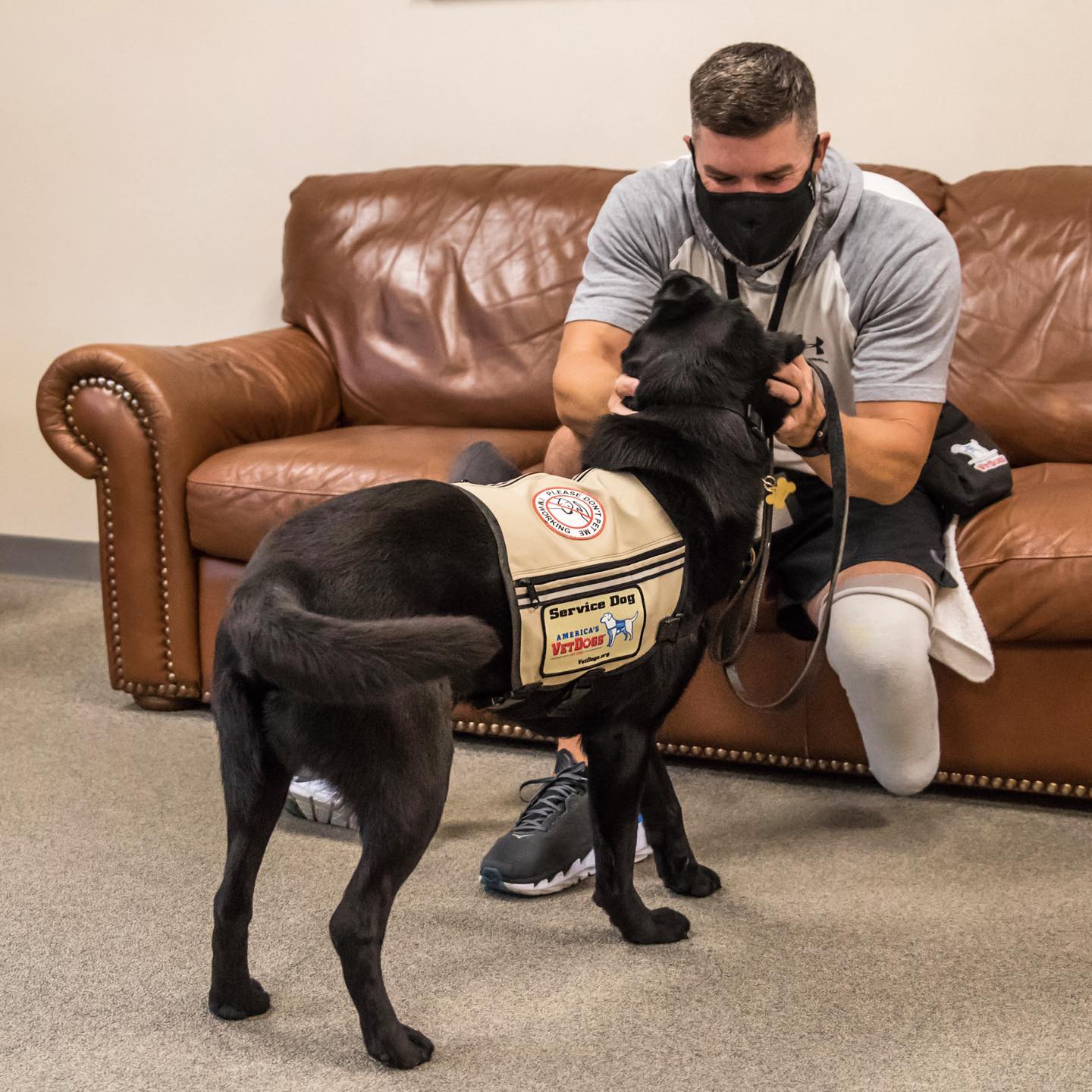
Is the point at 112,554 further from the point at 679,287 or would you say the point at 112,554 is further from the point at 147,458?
the point at 679,287

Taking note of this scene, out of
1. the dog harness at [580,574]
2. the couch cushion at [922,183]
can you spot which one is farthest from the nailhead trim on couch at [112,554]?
the couch cushion at [922,183]

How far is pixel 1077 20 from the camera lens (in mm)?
2613

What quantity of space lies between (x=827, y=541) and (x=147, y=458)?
127cm

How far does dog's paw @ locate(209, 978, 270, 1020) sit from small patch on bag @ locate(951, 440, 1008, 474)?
52.1 inches

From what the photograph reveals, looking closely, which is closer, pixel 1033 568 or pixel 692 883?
pixel 692 883

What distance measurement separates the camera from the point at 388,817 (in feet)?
3.99

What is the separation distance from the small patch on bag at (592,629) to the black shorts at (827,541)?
1.96 ft

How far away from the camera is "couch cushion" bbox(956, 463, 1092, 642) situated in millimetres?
1843

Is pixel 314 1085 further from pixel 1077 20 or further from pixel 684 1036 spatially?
pixel 1077 20

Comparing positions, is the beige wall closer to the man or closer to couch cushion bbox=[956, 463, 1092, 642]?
the man

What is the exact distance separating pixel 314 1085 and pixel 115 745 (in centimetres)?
115

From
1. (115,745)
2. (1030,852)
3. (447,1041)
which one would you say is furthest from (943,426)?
(115,745)

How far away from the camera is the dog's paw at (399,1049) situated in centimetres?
130

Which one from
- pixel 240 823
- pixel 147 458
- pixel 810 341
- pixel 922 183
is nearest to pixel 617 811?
pixel 240 823
